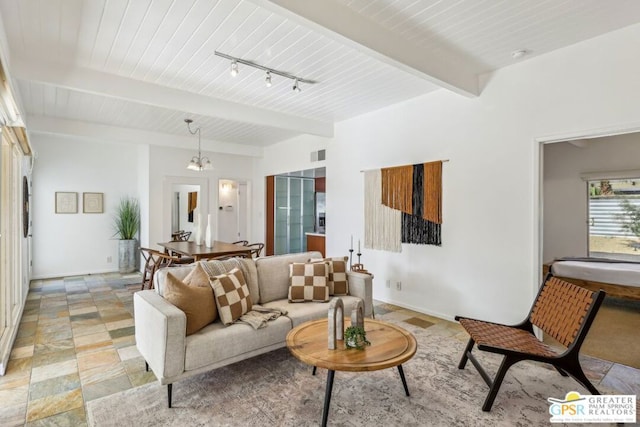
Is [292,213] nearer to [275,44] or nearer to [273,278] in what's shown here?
[273,278]

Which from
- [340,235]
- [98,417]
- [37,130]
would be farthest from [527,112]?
[37,130]

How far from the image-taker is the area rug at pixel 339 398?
2.08 meters

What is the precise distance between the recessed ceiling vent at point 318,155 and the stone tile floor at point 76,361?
256 cm

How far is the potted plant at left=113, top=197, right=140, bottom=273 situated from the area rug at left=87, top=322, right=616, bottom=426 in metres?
5.02

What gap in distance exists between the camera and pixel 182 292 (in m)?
2.42

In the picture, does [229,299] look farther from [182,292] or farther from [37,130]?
[37,130]

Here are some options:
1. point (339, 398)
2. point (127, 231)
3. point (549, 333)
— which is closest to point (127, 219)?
point (127, 231)

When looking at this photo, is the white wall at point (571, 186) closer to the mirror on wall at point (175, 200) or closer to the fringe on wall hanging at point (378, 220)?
the fringe on wall hanging at point (378, 220)

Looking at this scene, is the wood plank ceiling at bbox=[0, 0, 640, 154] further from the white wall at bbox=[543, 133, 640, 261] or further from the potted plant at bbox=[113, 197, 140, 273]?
the white wall at bbox=[543, 133, 640, 261]

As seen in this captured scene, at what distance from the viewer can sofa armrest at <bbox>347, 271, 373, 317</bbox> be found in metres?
3.41

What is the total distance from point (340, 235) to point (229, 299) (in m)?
2.94

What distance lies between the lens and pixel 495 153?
3496mm

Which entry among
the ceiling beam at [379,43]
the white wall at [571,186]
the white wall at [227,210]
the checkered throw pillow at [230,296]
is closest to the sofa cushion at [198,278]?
the checkered throw pillow at [230,296]

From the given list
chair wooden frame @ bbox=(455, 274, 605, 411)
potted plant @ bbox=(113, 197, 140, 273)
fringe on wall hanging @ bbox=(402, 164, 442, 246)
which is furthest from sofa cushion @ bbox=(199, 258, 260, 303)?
potted plant @ bbox=(113, 197, 140, 273)
